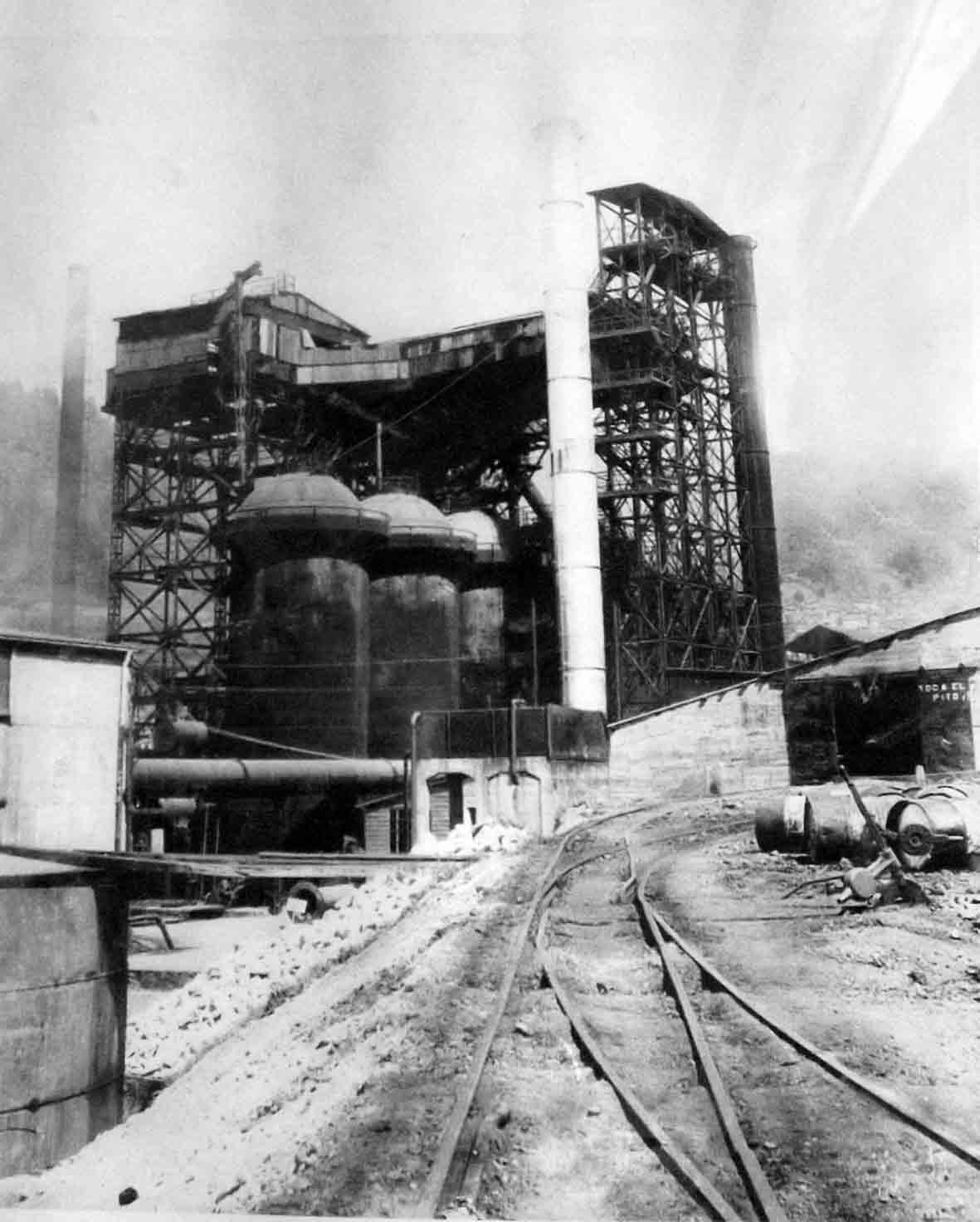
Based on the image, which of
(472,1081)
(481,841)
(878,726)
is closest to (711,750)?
(878,726)

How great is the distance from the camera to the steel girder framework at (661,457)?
31531mm

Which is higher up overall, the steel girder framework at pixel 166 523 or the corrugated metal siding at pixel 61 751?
the steel girder framework at pixel 166 523

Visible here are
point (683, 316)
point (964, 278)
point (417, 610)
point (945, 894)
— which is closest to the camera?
point (964, 278)

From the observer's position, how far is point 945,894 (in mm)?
10961

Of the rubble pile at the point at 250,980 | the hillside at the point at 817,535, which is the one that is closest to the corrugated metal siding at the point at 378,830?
the hillside at the point at 817,535

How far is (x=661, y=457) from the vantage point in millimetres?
33250

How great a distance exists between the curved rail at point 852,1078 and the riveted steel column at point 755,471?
29124mm

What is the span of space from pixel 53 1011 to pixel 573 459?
853 inches

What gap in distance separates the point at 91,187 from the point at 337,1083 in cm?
779

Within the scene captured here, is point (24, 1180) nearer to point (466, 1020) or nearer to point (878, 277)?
point (466, 1020)

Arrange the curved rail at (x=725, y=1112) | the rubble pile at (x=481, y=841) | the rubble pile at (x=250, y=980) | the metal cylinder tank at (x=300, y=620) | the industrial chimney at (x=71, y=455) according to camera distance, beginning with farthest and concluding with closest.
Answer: the metal cylinder tank at (x=300, y=620), the rubble pile at (x=481, y=841), the industrial chimney at (x=71, y=455), the rubble pile at (x=250, y=980), the curved rail at (x=725, y=1112)

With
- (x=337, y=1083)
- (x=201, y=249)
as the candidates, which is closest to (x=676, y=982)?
(x=337, y=1083)

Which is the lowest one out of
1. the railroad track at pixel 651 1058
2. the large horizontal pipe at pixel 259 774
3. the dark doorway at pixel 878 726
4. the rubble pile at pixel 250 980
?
the rubble pile at pixel 250 980

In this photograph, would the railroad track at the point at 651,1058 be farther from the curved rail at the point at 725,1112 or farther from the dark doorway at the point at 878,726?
the dark doorway at the point at 878,726
